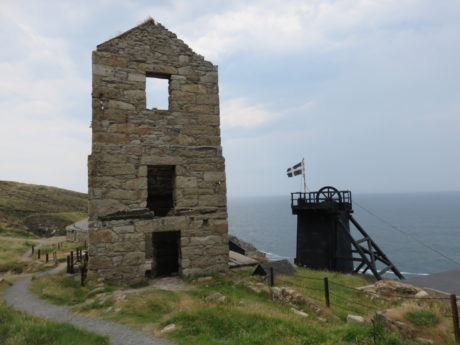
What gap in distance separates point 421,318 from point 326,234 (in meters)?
14.6

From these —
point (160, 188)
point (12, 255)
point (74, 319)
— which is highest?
point (160, 188)

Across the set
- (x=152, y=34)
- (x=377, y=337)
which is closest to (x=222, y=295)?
(x=377, y=337)

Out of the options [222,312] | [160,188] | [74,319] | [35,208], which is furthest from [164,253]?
[35,208]

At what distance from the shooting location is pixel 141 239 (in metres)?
10.3

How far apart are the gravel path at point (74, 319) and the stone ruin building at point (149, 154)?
72.7 inches

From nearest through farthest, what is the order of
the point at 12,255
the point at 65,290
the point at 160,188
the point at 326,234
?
the point at 65,290 → the point at 160,188 → the point at 326,234 → the point at 12,255

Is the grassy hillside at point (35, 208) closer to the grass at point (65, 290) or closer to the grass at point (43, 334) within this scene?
the grass at point (65, 290)

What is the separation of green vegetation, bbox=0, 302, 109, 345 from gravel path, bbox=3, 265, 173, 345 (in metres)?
0.40

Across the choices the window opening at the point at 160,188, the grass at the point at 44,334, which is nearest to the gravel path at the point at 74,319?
the grass at the point at 44,334

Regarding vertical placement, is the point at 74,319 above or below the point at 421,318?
below

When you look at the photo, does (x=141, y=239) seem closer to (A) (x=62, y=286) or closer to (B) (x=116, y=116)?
(A) (x=62, y=286)

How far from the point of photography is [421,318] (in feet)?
19.5

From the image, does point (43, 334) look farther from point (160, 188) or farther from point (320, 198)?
point (320, 198)

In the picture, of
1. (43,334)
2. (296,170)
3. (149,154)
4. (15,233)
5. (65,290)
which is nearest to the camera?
(43,334)
